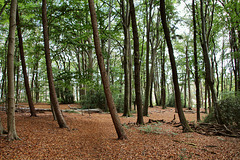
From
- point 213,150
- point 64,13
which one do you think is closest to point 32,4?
point 64,13

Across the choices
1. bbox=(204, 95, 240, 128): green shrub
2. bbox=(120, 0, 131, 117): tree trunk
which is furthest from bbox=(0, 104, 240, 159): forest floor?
bbox=(120, 0, 131, 117): tree trunk

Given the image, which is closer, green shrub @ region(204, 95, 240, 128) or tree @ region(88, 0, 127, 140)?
tree @ region(88, 0, 127, 140)

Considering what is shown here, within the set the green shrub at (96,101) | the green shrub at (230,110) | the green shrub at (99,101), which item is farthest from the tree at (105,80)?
the green shrub at (96,101)

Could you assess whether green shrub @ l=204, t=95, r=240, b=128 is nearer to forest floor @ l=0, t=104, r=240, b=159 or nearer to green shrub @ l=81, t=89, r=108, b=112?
forest floor @ l=0, t=104, r=240, b=159

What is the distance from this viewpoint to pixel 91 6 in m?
5.14

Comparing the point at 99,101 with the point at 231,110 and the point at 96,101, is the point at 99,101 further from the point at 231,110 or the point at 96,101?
the point at 231,110

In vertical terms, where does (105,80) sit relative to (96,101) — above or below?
above

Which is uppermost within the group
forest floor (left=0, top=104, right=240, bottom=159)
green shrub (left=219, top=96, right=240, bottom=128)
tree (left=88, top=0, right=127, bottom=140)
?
tree (left=88, top=0, right=127, bottom=140)

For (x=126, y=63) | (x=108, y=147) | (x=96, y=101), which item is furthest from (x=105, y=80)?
(x=96, y=101)

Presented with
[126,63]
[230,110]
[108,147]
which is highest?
[126,63]

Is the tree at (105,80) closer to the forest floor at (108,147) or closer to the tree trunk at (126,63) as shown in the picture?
the forest floor at (108,147)

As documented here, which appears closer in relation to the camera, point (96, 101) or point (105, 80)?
point (105, 80)

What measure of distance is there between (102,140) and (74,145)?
95 centimetres

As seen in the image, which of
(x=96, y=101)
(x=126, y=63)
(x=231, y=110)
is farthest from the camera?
(x=96, y=101)
